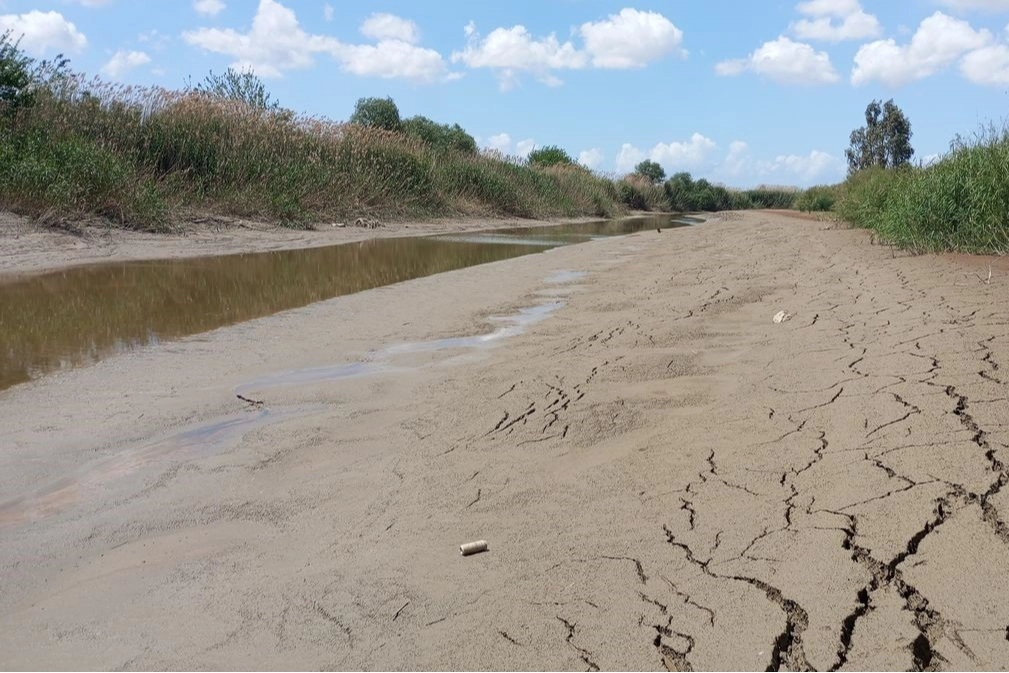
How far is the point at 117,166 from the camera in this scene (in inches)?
476

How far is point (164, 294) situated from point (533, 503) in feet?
20.1

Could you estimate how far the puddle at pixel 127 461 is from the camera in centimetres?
301

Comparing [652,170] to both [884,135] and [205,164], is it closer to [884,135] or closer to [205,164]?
[884,135]

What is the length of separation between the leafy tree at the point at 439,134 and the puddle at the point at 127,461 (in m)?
22.9

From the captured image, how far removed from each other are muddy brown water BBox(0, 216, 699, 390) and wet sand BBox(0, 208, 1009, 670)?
674 mm

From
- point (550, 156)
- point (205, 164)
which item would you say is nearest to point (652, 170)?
point (550, 156)

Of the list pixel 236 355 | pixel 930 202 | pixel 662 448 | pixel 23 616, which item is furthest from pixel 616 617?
pixel 930 202

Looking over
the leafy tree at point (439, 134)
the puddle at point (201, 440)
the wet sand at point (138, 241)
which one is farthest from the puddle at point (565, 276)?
the leafy tree at point (439, 134)

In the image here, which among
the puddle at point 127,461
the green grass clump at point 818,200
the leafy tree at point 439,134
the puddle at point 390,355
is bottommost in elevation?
the puddle at point 127,461

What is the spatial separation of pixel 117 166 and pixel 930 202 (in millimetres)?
10572

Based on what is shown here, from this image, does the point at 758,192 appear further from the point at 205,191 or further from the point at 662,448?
the point at 662,448

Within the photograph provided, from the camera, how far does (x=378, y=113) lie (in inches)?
1065

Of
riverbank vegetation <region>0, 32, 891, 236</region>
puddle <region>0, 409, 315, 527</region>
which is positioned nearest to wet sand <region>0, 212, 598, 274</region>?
riverbank vegetation <region>0, 32, 891, 236</region>

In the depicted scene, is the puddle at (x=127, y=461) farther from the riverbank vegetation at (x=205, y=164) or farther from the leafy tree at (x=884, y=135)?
the leafy tree at (x=884, y=135)
